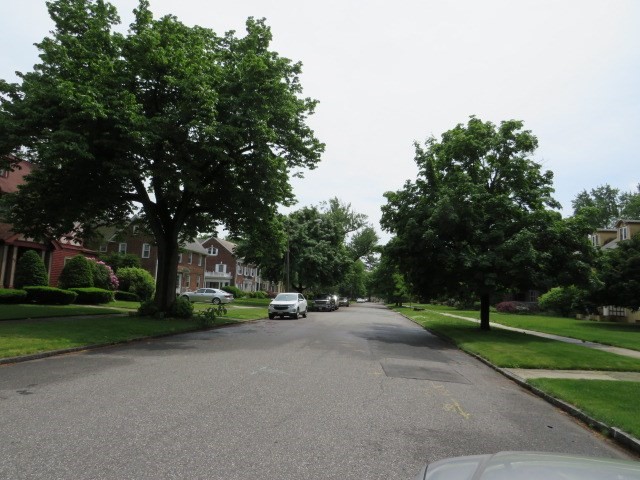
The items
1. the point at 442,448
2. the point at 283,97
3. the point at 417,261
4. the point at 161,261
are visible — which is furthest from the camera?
the point at 161,261

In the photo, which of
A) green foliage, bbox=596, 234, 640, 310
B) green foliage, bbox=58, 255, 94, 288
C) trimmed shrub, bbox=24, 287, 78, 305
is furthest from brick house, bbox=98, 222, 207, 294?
green foliage, bbox=596, 234, 640, 310

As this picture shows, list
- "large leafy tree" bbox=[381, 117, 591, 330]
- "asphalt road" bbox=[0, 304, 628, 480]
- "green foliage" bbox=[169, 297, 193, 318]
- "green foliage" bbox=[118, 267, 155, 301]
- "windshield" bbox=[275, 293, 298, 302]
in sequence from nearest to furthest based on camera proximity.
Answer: "asphalt road" bbox=[0, 304, 628, 480] < "large leafy tree" bbox=[381, 117, 591, 330] < "green foliage" bbox=[169, 297, 193, 318] < "windshield" bbox=[275, 293, 298, 302] < "green foliage" bbox=[118, 267, 155, 301]

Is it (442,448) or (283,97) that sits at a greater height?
(283,97)

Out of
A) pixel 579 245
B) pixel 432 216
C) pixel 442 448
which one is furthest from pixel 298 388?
pixel 579 245

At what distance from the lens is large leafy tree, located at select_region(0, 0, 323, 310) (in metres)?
15.6

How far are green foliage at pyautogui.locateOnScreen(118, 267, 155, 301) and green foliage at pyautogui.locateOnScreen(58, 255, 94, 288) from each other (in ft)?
19.9

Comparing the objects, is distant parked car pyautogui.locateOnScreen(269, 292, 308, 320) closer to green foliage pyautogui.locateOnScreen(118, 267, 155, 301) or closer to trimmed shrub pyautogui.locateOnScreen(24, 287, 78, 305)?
trimmed shrub pyautogui.locateOnScreen(24, 287, 78, 305)

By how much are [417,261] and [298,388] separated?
13.5 m

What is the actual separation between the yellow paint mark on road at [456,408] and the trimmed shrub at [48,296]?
25320 mm

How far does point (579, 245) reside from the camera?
19062 mm

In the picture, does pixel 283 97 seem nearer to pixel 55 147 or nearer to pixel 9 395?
pixel 55 147

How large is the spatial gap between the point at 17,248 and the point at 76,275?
4334 millimetres

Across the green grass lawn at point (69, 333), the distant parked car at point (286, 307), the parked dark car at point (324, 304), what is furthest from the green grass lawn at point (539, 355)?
the parked dark car at point (324, 304)

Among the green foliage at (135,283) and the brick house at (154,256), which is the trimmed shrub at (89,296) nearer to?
the green foliage at (135,283)
